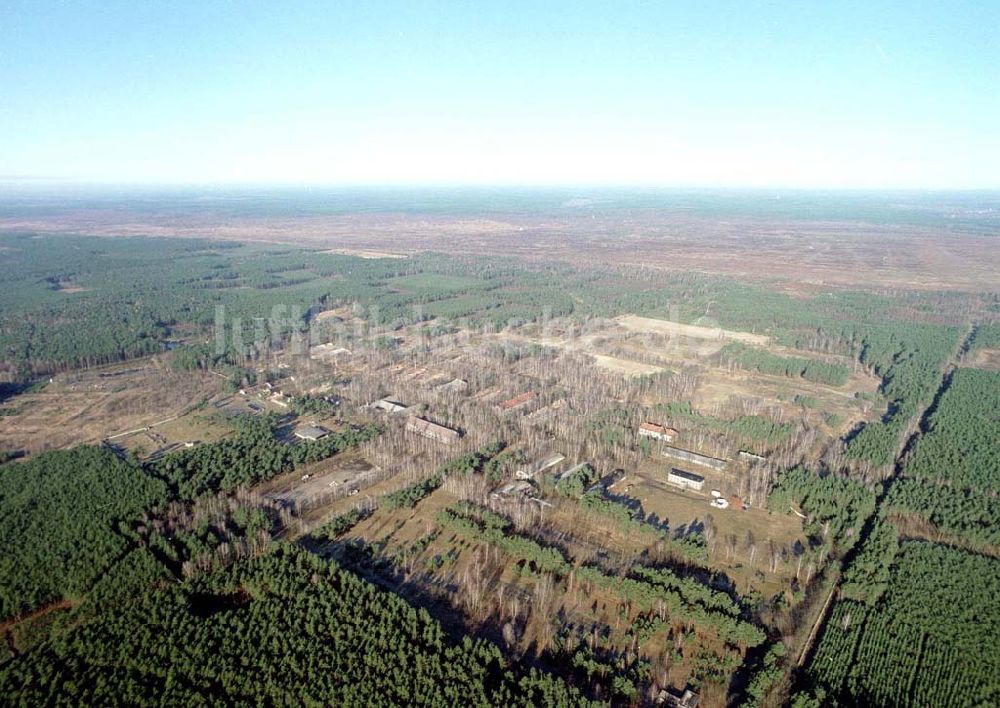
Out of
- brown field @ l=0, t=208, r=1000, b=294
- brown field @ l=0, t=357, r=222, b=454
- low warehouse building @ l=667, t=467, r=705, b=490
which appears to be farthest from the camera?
brown field @ l=0, t=208, r=1000, b=294

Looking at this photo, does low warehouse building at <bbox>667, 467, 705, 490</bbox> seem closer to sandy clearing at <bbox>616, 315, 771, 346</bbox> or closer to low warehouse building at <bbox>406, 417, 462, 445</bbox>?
low warehouse building at <bbox>406, 417, 462, 445</bbox>

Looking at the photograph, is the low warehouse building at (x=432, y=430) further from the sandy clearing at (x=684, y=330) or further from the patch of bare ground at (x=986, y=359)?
the patch of bare ground at (x=986, y=359)

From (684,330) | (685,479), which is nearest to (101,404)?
(685,479)

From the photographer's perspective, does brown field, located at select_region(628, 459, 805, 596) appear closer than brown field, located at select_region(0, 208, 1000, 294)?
Yes

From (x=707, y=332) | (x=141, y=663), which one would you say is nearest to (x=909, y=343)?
(x=707, y=332)

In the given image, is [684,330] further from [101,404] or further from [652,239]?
[652,239]

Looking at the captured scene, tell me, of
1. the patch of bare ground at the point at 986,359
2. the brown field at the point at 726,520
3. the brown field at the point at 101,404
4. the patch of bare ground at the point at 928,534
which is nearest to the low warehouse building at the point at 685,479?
the brown field at the point at 726,520

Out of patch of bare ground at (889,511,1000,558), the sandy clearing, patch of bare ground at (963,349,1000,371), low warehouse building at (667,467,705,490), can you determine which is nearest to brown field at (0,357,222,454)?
low warehouse building at (667,467,705,490)

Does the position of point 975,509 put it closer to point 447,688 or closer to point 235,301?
point 447,688
